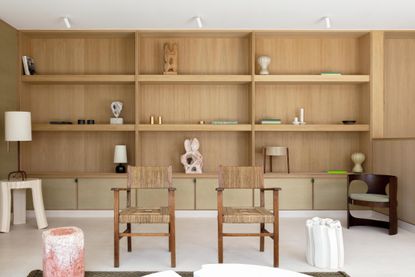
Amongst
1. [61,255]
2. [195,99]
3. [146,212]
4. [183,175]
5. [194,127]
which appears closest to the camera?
[61,255]

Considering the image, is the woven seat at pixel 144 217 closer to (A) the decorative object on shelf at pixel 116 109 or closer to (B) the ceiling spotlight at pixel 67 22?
(A) the decorative object on shelf at pixel 116 109

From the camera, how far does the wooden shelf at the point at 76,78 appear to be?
18.5 feet

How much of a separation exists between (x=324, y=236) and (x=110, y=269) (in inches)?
76.5

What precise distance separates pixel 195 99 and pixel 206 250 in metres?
2.79

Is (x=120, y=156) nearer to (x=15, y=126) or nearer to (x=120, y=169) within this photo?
(x=120, y=169)

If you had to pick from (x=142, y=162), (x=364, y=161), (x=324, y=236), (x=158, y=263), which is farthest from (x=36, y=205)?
(x=364, y=161)

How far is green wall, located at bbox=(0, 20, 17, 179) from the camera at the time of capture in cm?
523

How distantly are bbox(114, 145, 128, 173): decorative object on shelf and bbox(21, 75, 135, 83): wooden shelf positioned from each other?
101 cm

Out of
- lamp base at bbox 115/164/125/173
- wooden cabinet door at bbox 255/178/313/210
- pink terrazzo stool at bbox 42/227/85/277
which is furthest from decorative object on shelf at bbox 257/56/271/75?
pink terrazzo stool at bbox 42/227/85/277

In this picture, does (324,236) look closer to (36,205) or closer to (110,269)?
(110,269)

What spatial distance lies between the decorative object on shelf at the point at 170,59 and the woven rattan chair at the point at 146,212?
233 cm

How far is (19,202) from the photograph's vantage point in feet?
16.9

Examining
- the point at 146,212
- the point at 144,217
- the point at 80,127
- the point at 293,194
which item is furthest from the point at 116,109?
the point at 293,194

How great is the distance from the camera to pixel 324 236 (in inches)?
135
